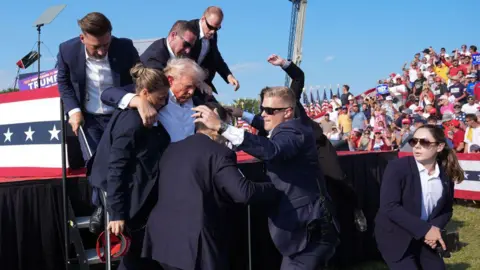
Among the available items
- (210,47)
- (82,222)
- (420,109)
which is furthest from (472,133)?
(82,222)

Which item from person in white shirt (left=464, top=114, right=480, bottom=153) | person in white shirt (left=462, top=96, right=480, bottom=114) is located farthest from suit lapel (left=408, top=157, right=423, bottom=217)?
person in white shirt (left=462, top=96, right=480, bottom=114)

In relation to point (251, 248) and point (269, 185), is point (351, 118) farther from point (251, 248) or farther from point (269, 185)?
point (269, 185)

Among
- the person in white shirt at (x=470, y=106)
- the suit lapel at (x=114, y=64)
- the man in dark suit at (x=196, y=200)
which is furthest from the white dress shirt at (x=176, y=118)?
the person in white shirt at (x=470, y=106)

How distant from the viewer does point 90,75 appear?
4188 mm

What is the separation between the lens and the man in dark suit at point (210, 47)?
501 cm

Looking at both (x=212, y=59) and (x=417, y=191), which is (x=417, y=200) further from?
(x=212, y=59)

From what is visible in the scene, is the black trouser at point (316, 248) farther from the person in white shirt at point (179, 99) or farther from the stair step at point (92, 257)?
the stair step at point (92, 257)

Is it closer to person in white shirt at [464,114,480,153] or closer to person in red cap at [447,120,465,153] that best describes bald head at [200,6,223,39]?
person in white shirt at [464,114,480,153]

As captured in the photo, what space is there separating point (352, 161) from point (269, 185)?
364 centimetres

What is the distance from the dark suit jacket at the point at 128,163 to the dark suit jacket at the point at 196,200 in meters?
0.13

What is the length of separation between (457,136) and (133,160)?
10303 mm

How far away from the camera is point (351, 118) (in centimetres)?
1777

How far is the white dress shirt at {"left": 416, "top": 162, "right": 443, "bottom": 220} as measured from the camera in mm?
3908

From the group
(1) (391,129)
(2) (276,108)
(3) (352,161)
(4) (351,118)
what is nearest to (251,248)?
(3) (352,161)
